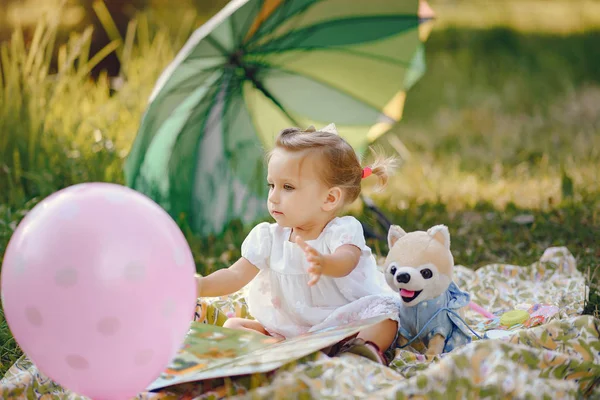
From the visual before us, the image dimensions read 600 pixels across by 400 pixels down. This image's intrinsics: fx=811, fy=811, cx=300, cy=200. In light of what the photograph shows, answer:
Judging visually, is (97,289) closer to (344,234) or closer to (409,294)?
(344,234)

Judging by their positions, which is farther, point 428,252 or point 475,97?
point 475,97

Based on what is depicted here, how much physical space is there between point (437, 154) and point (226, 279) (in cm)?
320

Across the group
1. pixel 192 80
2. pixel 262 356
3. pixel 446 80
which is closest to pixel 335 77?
pixel 192 80

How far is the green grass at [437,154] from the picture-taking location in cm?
379

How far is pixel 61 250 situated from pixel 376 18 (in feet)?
7.71

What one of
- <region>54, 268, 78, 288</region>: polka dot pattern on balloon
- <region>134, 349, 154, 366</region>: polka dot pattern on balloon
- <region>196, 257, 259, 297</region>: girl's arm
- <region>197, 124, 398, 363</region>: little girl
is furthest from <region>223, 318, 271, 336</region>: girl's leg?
<region>54, 268, 78, 288</region>: polka dot pattern on balloon

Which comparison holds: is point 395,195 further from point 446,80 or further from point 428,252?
point 446,80

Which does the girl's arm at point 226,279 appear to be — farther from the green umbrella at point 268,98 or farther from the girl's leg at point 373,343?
the green umbrella at point 268,98

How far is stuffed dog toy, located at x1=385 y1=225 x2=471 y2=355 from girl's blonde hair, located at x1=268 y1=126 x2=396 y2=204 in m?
0.24

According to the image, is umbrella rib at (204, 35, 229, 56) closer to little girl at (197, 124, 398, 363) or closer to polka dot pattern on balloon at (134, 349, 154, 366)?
little girl at (197, 124, 398, 363)

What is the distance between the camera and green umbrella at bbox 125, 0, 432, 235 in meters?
3.61

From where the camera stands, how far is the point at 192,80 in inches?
139

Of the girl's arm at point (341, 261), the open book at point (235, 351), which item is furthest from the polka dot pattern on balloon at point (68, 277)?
the girl's arm at point (341, 261)

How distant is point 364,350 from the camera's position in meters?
2.30
